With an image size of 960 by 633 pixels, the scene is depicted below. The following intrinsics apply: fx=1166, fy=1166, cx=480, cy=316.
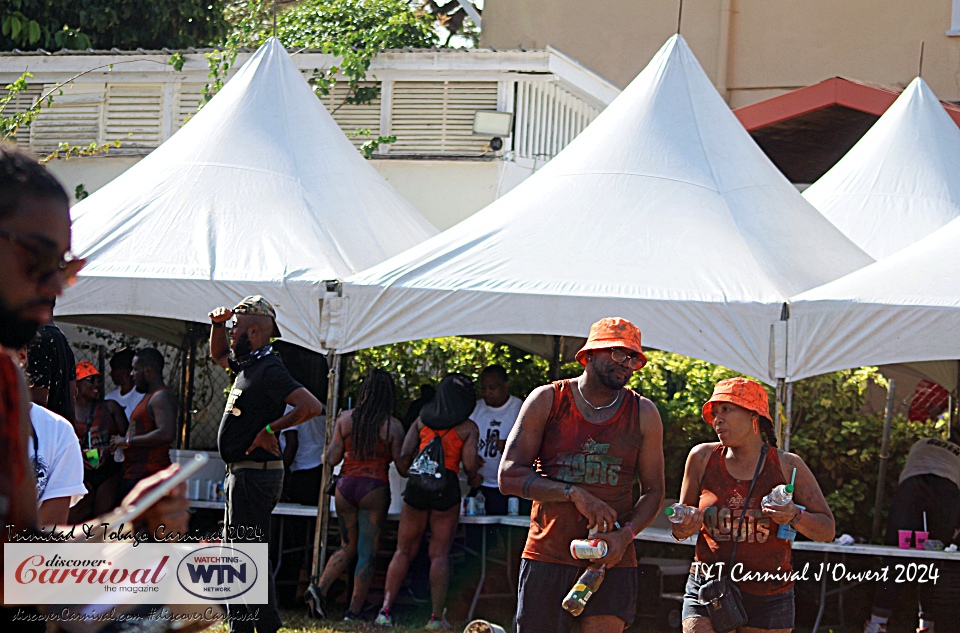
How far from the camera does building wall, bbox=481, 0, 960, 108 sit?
15867 millimetres

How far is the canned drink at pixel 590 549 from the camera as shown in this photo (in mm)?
4395

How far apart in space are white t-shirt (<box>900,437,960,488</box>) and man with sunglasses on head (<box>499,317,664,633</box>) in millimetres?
4202

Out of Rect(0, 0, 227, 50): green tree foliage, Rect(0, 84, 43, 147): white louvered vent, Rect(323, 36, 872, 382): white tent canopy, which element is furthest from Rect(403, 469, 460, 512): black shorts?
Rect(0, 0, 227, 50): green tree foliage

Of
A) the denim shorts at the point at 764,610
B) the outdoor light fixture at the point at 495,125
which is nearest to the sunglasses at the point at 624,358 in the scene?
the denim shorts at the point at 764,610

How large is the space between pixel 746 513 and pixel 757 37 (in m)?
13.3

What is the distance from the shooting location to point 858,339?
22.4ft

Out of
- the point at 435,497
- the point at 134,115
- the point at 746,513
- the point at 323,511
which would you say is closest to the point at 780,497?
the point at 746,513

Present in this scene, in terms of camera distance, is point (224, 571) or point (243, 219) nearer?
point (224, 571)

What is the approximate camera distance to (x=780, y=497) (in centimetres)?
459

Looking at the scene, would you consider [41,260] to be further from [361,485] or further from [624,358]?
[361,485]

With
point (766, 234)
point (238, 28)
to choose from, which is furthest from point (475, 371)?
point (238, 28)

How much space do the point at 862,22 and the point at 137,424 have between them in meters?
12.2

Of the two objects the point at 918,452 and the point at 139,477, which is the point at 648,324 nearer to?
the point at 918,452

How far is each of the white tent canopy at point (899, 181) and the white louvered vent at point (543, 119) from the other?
2.95m
